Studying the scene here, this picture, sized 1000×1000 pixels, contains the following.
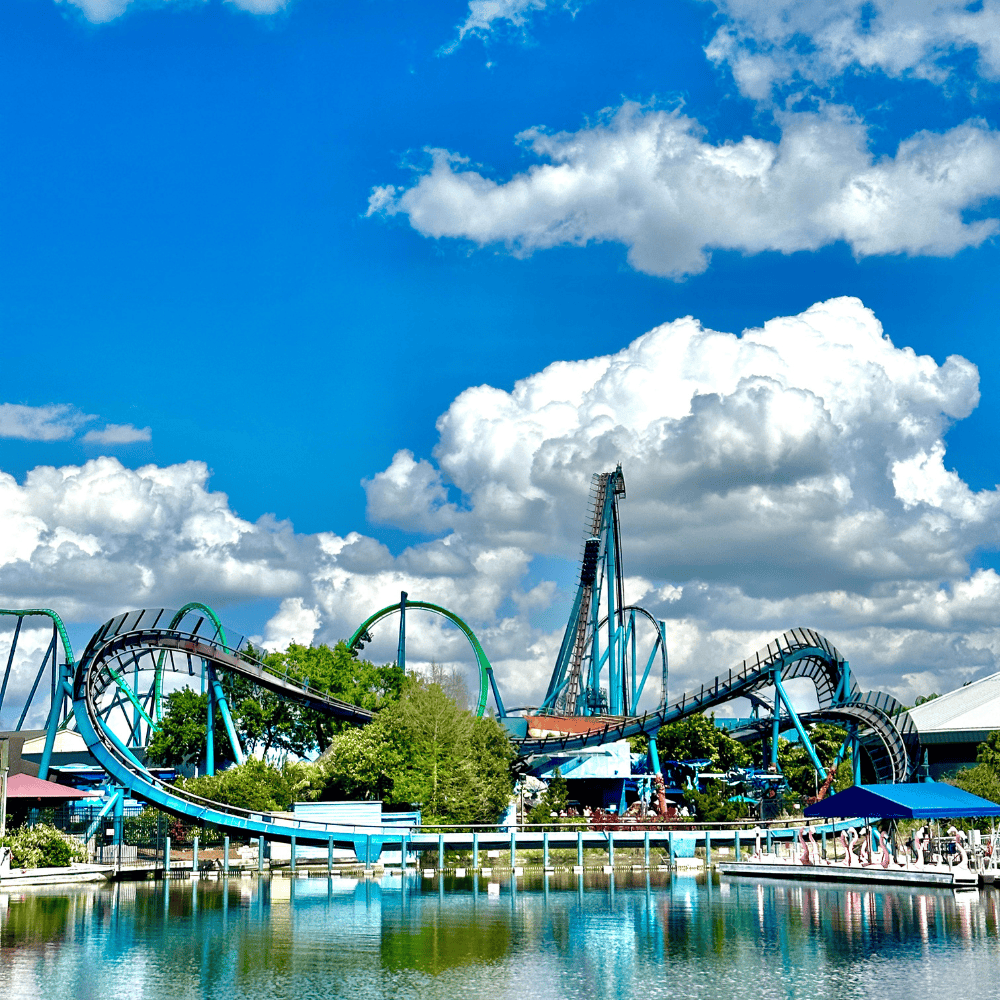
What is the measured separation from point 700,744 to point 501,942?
3501 cm

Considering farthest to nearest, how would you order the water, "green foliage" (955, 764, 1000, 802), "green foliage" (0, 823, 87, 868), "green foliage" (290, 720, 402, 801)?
"green foliage" (290, 720, 402, 801), "green foliage" (955, 764, 1000, 802), "green foliage" (0, 823, 87, 868), the water

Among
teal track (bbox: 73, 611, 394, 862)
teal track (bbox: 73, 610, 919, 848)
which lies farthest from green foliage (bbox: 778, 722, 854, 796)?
teal track (bbox: 73, 611, 394, 862)

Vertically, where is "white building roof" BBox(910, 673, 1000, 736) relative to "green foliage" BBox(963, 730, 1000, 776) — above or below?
above

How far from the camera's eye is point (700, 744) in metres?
58.5

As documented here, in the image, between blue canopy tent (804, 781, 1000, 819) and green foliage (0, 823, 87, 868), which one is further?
green foliage (0, 823, 87, 868)

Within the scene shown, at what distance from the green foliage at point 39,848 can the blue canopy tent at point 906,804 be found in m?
23.2

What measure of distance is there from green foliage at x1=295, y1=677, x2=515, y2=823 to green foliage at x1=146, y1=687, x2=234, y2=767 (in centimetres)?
1156

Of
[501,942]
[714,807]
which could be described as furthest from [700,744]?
[501,942]

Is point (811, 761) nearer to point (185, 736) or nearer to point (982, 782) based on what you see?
point (982, 782)

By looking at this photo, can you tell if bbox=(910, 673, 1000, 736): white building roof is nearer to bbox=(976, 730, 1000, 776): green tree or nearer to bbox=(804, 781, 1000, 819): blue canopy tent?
bbox=(976, 730, 1000, 776): green tree

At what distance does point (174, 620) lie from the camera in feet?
160

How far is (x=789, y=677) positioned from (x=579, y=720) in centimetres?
1130

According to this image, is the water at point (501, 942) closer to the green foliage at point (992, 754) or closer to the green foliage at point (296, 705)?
the green foliage at point (992, 754)

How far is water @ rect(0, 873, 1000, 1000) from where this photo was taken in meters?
19.9
